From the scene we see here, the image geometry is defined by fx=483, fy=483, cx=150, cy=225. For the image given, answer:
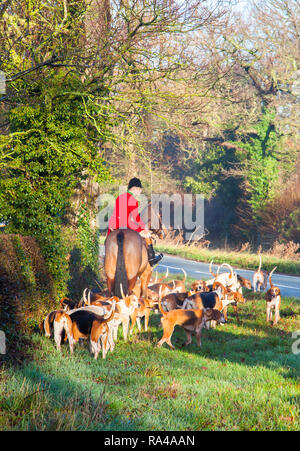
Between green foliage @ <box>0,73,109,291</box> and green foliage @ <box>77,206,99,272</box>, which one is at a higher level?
green foliage @ <box>0,73,109,291</box>

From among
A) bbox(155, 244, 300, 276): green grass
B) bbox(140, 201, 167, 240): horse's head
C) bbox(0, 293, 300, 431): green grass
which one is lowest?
bbox(155, 244, 300, 276): green grass

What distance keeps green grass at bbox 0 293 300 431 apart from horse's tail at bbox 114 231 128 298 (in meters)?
1.02

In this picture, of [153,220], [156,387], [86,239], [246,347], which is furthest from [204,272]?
[156,387]

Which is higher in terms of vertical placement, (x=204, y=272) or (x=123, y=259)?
(x=123, y=259)

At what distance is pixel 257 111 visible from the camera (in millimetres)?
30578

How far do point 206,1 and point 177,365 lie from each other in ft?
28.5

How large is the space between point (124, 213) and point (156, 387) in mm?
4299

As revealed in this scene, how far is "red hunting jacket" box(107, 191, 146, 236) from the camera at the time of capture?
9391mm

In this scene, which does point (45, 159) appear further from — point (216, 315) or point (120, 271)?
point (216, 315)

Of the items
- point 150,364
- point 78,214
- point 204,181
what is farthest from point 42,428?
point 204,181

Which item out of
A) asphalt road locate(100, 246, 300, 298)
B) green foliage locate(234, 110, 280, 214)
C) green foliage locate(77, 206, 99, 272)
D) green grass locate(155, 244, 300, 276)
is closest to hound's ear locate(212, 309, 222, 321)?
green foliage locate(77, 206, 99, 272)

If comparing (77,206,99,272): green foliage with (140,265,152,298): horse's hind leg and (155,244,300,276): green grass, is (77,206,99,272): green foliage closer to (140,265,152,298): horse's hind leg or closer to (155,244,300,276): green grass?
(140,265,152,298): horse's hind leg

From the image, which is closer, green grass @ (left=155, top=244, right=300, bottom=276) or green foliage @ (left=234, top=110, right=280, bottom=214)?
green grass @ (left=155, top=244, right=300, bottom=276)

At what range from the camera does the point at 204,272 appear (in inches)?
757
